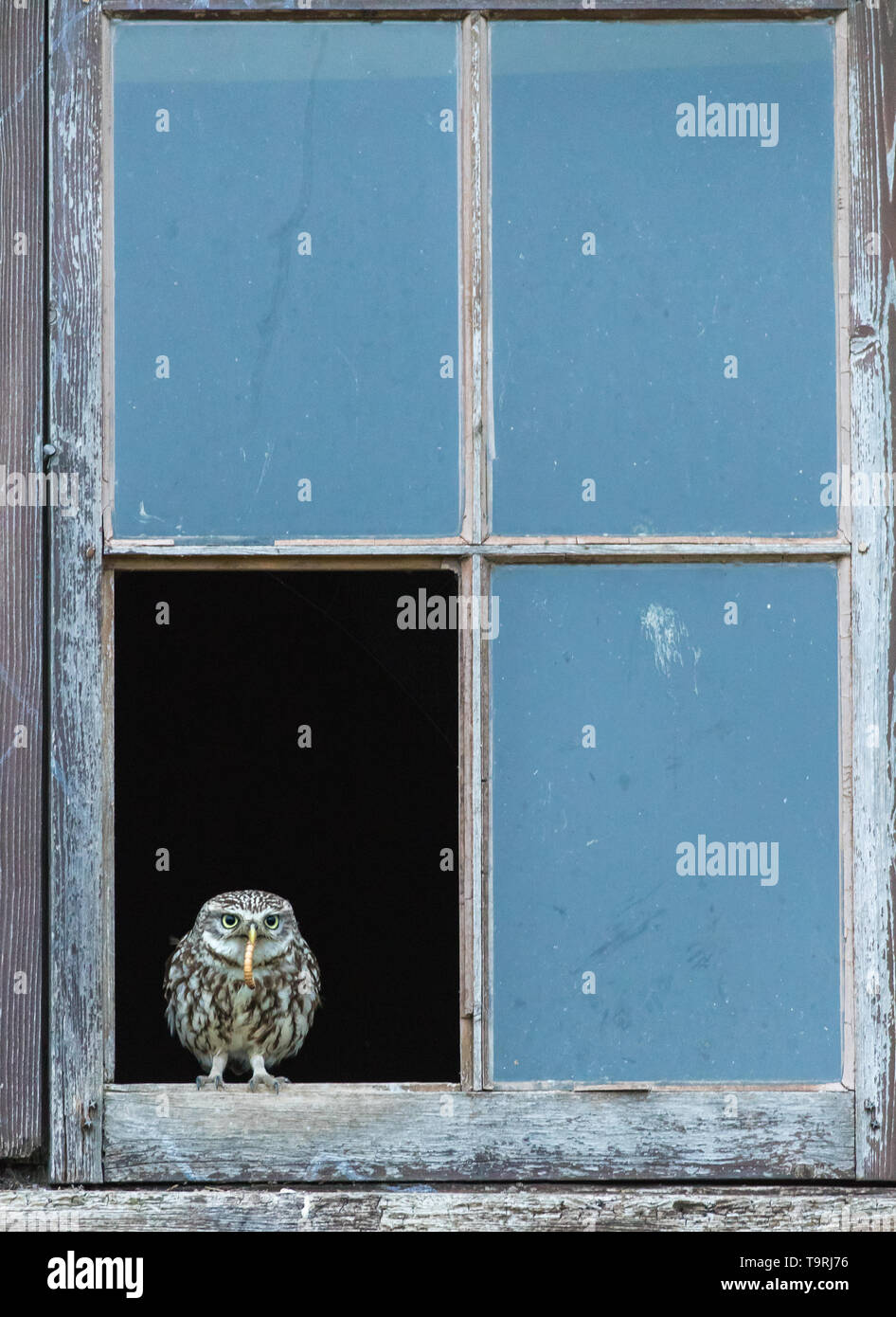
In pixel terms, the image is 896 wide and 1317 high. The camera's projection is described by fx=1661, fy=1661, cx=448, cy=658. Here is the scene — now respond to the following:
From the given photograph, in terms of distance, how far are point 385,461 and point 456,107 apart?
644mm

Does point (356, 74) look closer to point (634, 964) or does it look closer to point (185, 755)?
point (634, 964)

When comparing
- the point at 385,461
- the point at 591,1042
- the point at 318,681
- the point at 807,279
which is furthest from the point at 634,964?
the point at 318,681

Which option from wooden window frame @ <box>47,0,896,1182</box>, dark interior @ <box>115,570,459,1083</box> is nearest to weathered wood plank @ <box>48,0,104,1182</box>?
wooden window frame @ <box>47,0,896,1182</box>

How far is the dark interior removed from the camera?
15.7 feet

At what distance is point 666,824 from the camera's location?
2854 mm

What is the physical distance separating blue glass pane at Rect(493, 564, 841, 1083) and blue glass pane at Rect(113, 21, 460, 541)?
35 centimetres

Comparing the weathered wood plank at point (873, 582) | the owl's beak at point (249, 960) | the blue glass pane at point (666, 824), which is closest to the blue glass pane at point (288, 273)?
the blue glass pane at point (666, 824)

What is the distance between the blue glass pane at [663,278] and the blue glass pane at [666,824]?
15 cm

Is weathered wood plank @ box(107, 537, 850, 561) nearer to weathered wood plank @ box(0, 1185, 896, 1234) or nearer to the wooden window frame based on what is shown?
the wooden window frame

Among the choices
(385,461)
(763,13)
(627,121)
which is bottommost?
(385,461)

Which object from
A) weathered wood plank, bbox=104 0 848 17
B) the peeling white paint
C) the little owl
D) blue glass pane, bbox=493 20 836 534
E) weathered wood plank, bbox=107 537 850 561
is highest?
weathered wood plank, bbox=104 0 848 17

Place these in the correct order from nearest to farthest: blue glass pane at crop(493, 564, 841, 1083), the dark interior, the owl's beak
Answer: blue glass pane at crop(493, 564, 841, 1083) → the owl's beak → the dark interior

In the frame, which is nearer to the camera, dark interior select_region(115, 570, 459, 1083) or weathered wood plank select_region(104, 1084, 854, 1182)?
weathered wood plank select_region(104, 1084, 854, 1182)

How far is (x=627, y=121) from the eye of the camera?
2.95 metres
